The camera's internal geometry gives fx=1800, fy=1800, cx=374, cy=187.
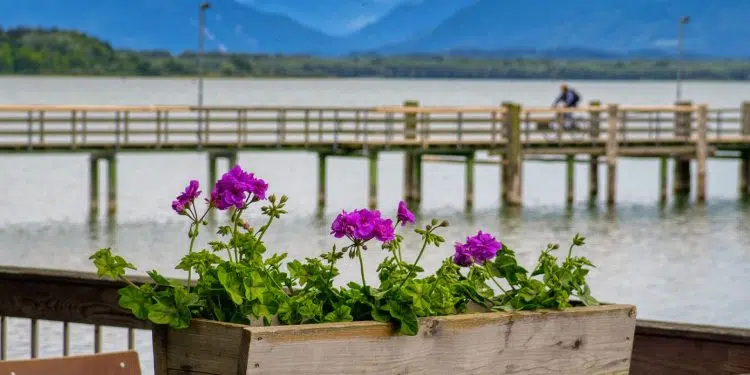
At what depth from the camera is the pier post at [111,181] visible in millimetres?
40125

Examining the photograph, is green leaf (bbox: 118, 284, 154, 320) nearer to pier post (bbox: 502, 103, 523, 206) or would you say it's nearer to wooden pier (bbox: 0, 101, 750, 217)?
wooden pier (bbox: 0, 101, 750, 217)

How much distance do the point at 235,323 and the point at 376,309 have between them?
34cm

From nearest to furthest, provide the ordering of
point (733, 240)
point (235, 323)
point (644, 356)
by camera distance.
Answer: point (235, 323)
point (644, 356)
point (733, 240)

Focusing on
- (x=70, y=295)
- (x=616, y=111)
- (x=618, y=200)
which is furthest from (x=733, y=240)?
(x=70, y=295)

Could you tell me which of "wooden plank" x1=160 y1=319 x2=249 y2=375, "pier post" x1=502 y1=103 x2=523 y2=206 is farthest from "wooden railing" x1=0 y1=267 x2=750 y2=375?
"pier post" x1=502 y1=103 x2=523 y2=206

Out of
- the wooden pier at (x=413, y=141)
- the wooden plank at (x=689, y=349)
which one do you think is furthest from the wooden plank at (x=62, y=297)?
the wooden pier at (x=413, y=141)

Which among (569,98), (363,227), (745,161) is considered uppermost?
(569,98)

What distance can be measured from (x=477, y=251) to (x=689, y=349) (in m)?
0.91

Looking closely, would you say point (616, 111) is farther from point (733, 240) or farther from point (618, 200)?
point (618, 200)

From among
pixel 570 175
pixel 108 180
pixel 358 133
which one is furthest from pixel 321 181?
pixel 570 175

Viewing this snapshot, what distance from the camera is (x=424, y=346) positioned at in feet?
14.0

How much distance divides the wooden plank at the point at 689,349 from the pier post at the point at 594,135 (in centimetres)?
3907

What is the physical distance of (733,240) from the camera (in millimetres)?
40938

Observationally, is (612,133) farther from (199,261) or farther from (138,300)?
(138,300)
